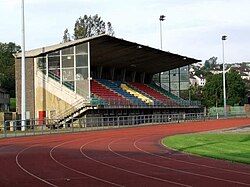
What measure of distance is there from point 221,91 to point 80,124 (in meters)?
73.3

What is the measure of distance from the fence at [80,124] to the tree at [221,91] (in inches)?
2151

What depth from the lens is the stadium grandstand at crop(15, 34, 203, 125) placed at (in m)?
48.2

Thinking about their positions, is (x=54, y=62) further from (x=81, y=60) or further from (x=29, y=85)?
(x=29, y=85)

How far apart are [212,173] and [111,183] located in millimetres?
3368

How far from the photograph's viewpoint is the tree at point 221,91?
366 feet

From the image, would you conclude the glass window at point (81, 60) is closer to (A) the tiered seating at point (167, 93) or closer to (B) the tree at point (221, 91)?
(A) the tiered seating at point (167, 93)

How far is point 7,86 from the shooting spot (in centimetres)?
9994

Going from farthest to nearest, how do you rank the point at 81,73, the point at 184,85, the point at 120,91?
the point at 184,85, the point at 120,91, the point at 81,73

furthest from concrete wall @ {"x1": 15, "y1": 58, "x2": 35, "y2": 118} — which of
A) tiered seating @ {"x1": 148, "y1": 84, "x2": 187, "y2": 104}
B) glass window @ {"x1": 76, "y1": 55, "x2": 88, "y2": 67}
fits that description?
tiered seating @ {"x1": 148, "y1": 84, "x2": 187, "y2": 104}

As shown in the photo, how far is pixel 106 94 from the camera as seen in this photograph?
54156 millimetres

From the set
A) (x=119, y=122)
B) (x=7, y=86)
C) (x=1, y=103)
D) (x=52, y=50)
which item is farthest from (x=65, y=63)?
(x=7, y=86)

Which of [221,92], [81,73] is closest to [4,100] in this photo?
[81,73]

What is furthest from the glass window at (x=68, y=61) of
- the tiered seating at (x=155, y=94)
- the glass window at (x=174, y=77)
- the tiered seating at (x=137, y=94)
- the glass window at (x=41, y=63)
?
the glass window at (x=174, y=77)

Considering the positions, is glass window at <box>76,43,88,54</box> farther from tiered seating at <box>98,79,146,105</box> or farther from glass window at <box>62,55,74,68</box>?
tiered seating at <box>98,79,146,105</box>
